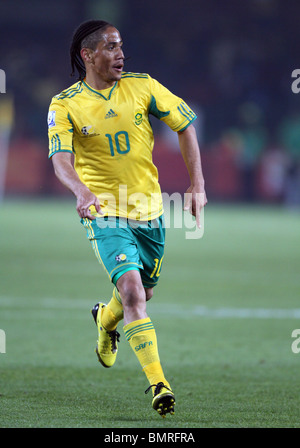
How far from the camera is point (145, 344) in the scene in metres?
4.94

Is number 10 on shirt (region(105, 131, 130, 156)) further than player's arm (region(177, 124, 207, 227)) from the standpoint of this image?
Yes

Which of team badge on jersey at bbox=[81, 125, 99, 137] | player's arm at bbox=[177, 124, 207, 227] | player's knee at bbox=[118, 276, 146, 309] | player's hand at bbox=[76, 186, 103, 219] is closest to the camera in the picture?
player's hand at bbox=[76, 186, 103, 219]

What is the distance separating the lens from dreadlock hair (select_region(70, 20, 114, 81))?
17.9 ft

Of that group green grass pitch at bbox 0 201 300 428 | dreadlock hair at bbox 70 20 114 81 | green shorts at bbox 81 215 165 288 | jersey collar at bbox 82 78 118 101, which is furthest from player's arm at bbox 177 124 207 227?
green grass pitch at bbox 0 201 300 428

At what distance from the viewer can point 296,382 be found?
5.89m

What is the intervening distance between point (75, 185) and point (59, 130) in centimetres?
48

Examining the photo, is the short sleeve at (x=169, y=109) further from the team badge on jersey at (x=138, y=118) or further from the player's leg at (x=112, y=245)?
the player's leg at (x=112, y=245)

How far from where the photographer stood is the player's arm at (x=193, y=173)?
5.23 metres

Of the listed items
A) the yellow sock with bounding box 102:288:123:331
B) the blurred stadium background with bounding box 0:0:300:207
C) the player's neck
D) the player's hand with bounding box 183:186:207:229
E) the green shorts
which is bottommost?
the yellow sock with bounding box 102:288:123:331

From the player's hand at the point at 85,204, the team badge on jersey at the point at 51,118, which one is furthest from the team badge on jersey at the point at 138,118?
the player's hand at the point at 85,204

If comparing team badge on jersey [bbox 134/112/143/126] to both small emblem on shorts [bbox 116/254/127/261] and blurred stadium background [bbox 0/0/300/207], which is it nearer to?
small emblem on shorts [bbox 116/254/127/261]

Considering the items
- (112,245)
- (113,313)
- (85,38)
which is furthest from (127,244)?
(85,38)

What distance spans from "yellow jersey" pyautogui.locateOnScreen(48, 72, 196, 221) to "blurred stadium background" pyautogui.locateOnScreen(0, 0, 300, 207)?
84.0 ft
